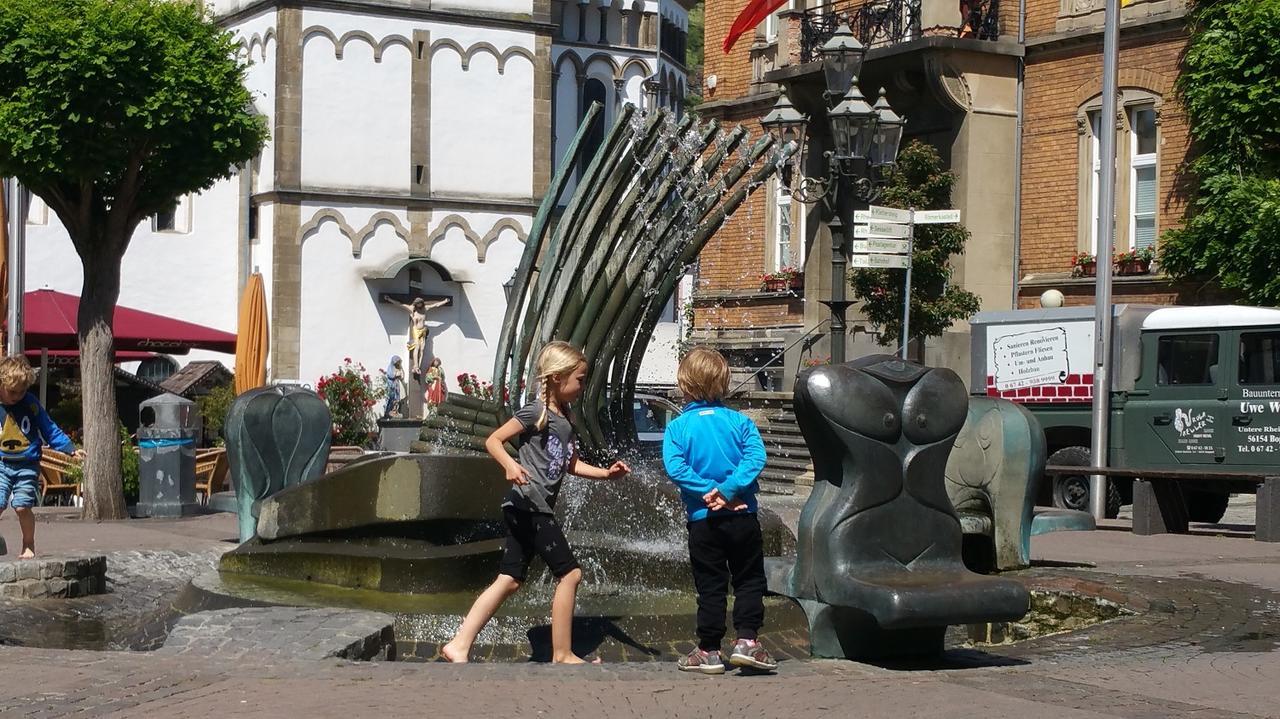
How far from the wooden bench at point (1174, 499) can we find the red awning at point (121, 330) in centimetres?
1534

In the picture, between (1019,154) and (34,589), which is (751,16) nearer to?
(1019,154)

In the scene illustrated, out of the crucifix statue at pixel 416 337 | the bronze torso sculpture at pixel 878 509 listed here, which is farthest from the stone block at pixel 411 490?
the crucifix statue at pixel 416 337

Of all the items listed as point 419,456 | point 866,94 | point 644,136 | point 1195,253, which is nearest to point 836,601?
point 419,456

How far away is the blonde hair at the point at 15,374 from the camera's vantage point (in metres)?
11.3

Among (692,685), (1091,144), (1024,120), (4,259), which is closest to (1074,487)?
(1091,144)

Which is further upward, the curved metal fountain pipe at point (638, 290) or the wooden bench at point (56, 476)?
the curved metal fountain pipe at point (638, 290)

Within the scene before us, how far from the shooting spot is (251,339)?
2520cm

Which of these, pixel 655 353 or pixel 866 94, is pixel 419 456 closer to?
pixel 866 94

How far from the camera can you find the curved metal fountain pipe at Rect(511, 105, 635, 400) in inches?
460

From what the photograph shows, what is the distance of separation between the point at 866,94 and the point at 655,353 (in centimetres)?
1513

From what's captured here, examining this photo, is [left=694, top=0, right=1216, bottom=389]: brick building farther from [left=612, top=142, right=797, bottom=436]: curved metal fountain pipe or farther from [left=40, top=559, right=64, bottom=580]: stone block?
[left=40, top=559, right=64, bottom=580]: stone block

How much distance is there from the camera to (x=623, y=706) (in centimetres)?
Answer: 630

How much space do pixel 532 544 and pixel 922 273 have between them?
62.5 feet

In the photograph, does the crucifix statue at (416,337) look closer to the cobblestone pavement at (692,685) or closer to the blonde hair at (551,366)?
the cobblestone pavement at (692,685)
